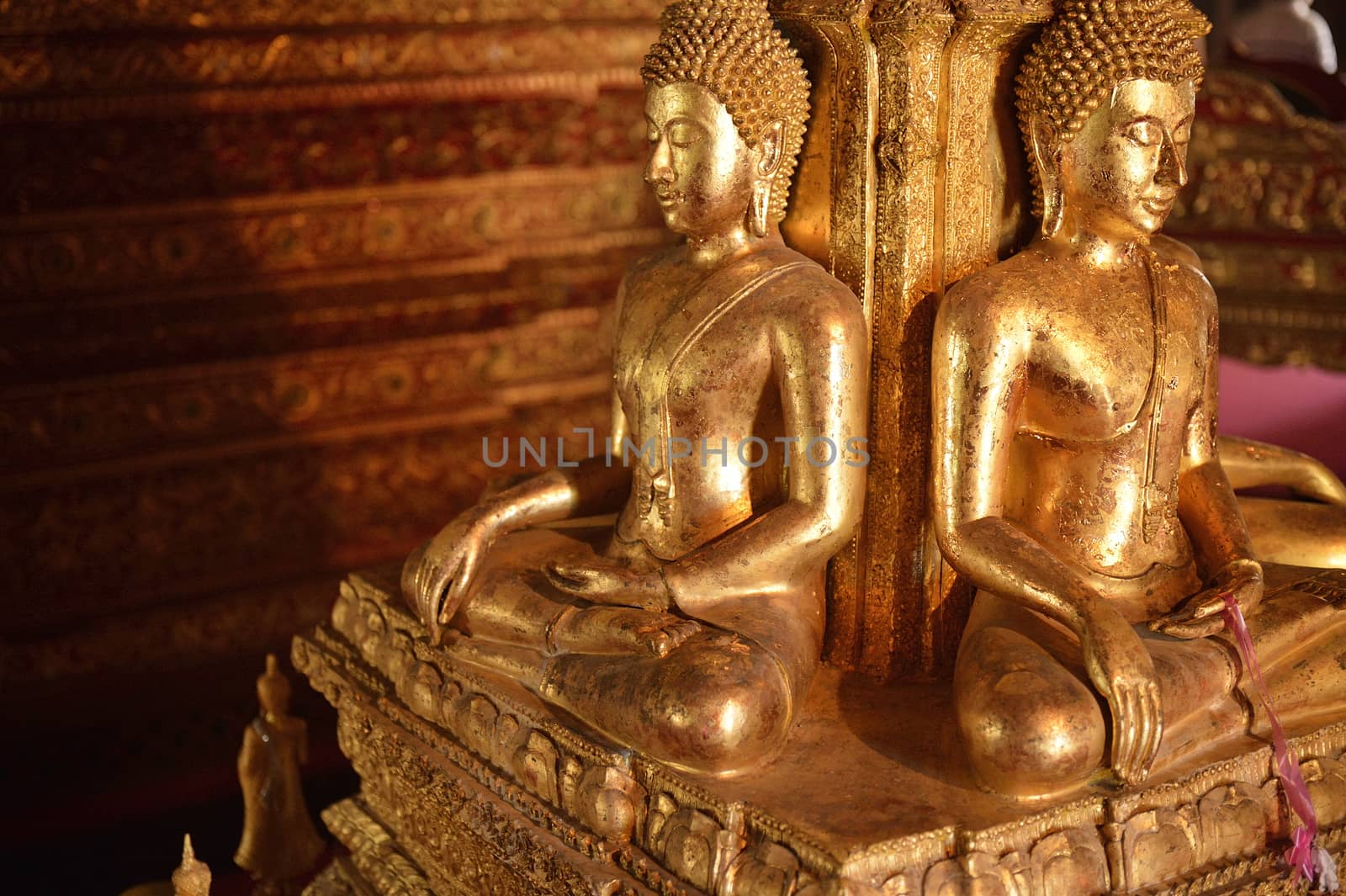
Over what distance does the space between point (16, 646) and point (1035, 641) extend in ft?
9.47

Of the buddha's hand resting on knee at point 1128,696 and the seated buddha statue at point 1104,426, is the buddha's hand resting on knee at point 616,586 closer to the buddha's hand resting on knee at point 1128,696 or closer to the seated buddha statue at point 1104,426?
the seated buddha statue at point 1104,426

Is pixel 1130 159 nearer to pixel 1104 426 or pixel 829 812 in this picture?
pixel 1104 426

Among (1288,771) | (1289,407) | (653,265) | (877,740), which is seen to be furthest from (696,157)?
(1289,407)

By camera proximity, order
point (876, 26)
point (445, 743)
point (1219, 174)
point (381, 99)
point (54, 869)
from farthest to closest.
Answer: point (1219, 174) → point (381, 99) → point (54, 869) → point (445, 743) → point (876, 26)

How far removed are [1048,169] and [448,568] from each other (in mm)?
1010

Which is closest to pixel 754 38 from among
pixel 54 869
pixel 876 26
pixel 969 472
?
pixel 876 26

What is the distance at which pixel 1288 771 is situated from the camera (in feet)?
6.26

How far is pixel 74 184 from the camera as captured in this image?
401 cm

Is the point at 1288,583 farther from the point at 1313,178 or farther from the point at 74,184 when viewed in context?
the point at 74,184

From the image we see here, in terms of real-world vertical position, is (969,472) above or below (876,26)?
below

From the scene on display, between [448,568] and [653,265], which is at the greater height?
[653,265]

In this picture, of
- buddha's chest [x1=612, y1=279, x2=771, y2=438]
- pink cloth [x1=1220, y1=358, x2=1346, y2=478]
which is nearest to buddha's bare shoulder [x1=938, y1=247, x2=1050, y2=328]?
buddha's chest [x1=612, y1=279, x2=771, y2=438]

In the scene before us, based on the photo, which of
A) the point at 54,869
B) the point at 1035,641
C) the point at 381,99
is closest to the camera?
the point at 1035,641

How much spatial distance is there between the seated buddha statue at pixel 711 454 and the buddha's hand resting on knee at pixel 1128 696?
0.38 m
